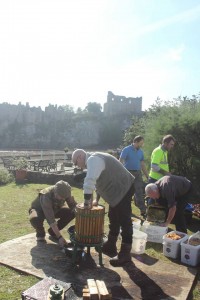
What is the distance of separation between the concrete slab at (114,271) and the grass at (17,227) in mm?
153

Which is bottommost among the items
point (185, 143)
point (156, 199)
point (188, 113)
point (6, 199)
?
point (6, 199)

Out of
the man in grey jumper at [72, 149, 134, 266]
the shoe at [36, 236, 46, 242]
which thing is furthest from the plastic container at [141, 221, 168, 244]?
the shoe at [36, 236, 46, 242]

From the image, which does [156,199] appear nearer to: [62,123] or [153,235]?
[153,235]

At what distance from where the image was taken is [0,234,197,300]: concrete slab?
4477 millimetres

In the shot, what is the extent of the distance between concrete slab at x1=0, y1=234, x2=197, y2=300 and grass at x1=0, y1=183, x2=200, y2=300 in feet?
0.50

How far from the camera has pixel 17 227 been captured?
7.31 meters

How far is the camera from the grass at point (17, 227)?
446 centimetres

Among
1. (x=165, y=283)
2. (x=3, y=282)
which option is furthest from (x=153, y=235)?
(x=3, y=282)

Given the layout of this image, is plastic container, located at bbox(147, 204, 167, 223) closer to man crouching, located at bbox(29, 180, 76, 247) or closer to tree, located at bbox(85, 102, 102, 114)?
man crouching, located at bbox(29, 180, 76, 247)

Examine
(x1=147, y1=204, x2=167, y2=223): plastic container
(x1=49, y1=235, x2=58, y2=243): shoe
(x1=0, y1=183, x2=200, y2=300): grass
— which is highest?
(x1=147, y1=204, x2=167, y2=223): plastic container

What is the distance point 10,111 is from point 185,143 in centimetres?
8413

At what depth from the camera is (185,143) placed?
430 inches

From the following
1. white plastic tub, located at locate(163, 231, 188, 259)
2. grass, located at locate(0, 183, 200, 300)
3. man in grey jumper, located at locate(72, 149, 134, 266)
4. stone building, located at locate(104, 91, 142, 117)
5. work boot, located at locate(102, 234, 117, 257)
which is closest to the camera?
grass, located at locate(0, 183, 200, 300)

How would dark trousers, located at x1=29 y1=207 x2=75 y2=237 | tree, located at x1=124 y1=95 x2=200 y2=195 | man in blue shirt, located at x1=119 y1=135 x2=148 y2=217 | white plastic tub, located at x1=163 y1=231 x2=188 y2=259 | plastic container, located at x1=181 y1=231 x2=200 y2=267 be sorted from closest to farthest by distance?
plastic container, located at x1=181 y1=231 x2=200 y2=267
white plastic tub, located at x1=163 y1=231 x2=188 y2=259
dark trousers, located at x1=29 y1=207 x2=75 y2=237
man in blue shirt, located at x1=119 y1=135 x2=148 y2=217
tree, located at x1=124 y1=95 x2=200 y2=195
